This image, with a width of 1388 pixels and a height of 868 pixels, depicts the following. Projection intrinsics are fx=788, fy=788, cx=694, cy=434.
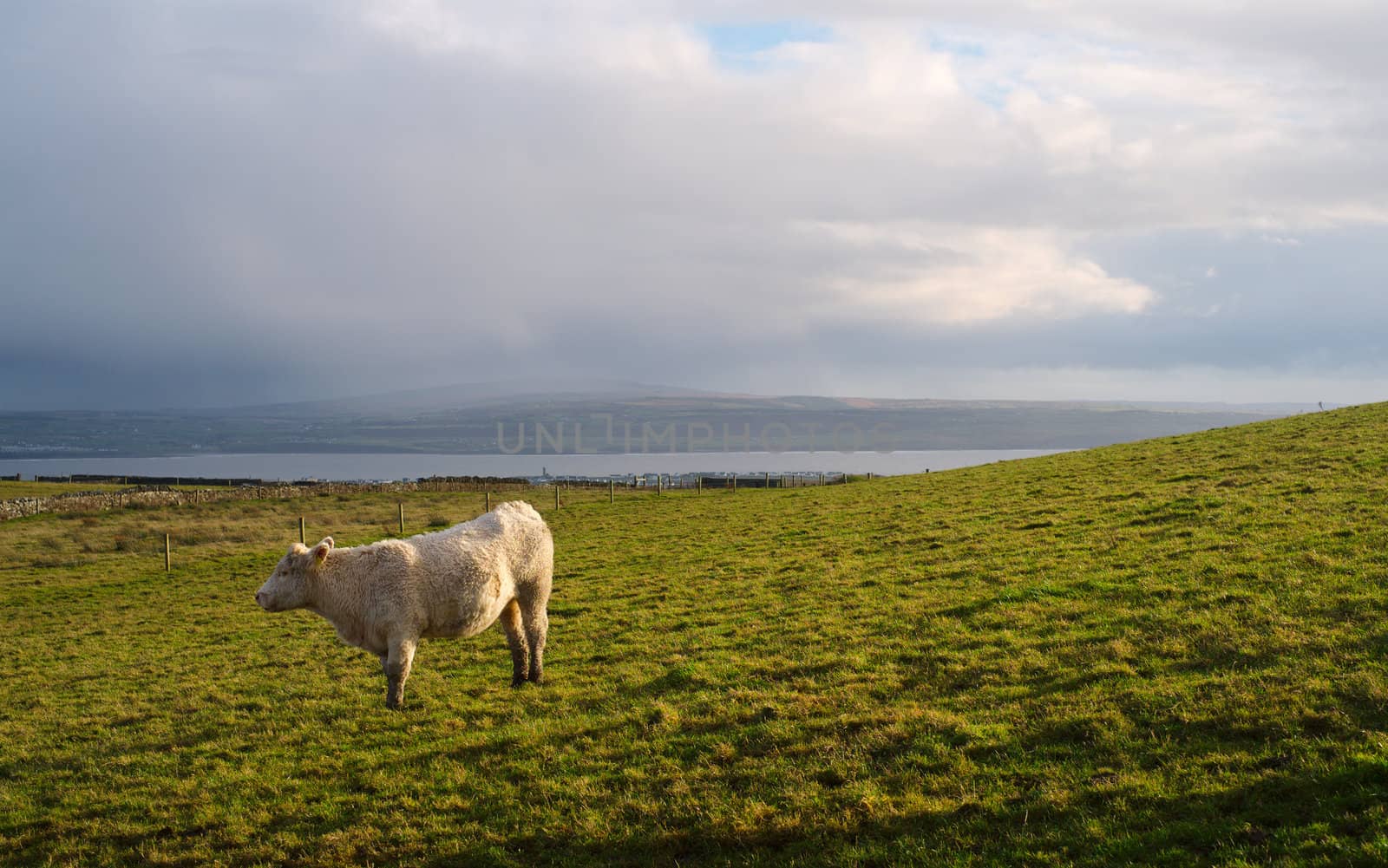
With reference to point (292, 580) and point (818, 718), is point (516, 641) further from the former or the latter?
point (818, 718)

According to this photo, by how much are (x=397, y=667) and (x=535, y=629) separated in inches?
91.2

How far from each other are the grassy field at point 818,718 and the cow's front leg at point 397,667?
71cm

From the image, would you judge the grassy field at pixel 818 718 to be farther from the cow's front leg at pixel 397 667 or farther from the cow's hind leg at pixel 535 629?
the cow's front leg at pixel 397 667

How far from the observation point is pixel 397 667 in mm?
9602

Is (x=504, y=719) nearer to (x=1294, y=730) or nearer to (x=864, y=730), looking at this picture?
(x=864, y=730)

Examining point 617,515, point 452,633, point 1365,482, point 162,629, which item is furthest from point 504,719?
point 617,515

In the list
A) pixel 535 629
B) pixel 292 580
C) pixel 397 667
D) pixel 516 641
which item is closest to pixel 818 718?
pixel 535 629

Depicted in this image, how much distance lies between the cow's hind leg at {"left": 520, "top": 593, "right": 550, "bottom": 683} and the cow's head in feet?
9.32

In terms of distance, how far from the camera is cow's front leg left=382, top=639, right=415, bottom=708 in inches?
375

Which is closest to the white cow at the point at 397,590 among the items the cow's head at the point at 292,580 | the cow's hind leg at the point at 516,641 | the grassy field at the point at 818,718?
the cow's head at the point at 292,580

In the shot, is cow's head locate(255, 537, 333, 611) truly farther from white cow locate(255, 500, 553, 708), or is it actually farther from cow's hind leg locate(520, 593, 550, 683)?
cow's hind leg locate(520, 593, 550, 683)

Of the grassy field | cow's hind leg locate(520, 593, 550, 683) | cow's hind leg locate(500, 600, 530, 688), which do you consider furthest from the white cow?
the grassy field

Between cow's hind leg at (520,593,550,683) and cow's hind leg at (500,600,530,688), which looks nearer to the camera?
cow's hind leg at (520,593,550,683)

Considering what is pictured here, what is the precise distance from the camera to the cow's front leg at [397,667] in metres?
9.52
